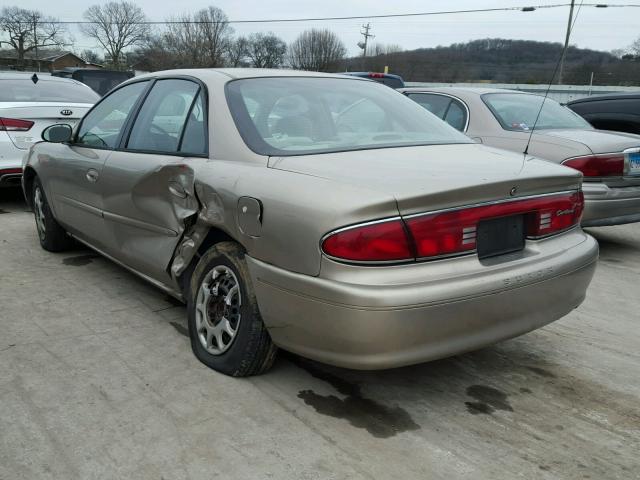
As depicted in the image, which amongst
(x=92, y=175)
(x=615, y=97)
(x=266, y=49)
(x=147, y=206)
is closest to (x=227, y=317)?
(x=147, y=206)

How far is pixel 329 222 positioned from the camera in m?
2.28

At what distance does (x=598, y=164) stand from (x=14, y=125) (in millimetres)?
5922

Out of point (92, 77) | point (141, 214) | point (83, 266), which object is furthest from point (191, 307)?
point (92, 77)

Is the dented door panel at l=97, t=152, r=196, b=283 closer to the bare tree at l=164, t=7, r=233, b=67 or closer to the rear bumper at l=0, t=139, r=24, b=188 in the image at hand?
the rear bumper at l=0, t=139, r=24, b=188

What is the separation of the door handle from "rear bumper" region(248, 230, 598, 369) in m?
1.89

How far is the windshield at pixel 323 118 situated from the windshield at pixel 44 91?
15.8 feet

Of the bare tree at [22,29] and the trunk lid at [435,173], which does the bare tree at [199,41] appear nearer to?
the bare tree at [22,29]

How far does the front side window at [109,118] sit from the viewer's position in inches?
155

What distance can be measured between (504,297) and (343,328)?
0.72 m

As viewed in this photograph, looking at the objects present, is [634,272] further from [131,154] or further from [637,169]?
[131,154]

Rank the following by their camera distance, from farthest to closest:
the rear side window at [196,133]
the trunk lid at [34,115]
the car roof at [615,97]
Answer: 1. the car roof at [615,97]
2. the trunk lid at [34,115]
3. the rear side window at [196,133]

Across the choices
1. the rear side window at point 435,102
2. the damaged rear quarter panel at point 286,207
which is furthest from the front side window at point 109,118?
the rear side window at point 435,102

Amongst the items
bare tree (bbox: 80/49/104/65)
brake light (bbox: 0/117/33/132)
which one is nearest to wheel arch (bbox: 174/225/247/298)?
brake light (bbox: 0/117/33/132)

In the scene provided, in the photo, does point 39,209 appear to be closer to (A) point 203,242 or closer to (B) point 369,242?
(A) point 203,242
